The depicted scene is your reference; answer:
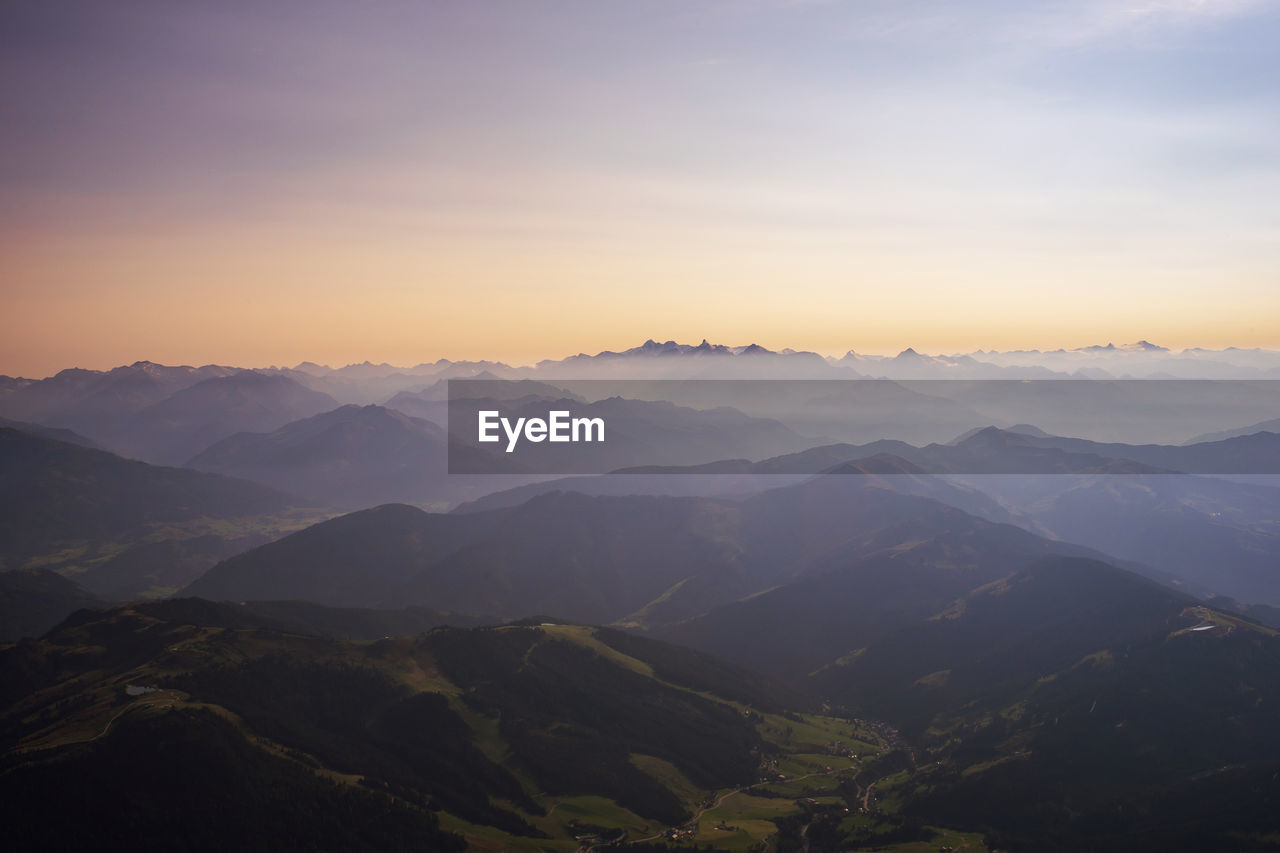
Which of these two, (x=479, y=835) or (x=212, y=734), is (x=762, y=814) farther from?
(x=212, y=734)

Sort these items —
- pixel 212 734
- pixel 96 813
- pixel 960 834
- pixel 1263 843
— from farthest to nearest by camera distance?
1. pixel 960 834
2. pixel 1263 843
3. pixel 212 734
4. pixel 96 813

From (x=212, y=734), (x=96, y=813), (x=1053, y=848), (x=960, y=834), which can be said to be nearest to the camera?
(x=96, y=813)

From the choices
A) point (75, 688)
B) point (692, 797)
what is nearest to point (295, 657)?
point (75, 688)

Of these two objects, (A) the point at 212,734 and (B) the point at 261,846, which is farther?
(A) the point at 212,734

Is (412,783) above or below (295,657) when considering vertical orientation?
below

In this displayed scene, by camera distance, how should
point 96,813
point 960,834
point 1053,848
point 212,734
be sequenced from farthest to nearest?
1. point 960,834
2. point 1053,848
3. point 212,734
4. point 96,813

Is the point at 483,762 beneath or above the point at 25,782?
beneath

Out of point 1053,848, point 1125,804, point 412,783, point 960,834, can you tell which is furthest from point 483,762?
point 1125,804

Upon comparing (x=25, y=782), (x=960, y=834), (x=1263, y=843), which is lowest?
(x=960, y=834)

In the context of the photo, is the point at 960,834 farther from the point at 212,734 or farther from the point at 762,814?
the point at 212,734
